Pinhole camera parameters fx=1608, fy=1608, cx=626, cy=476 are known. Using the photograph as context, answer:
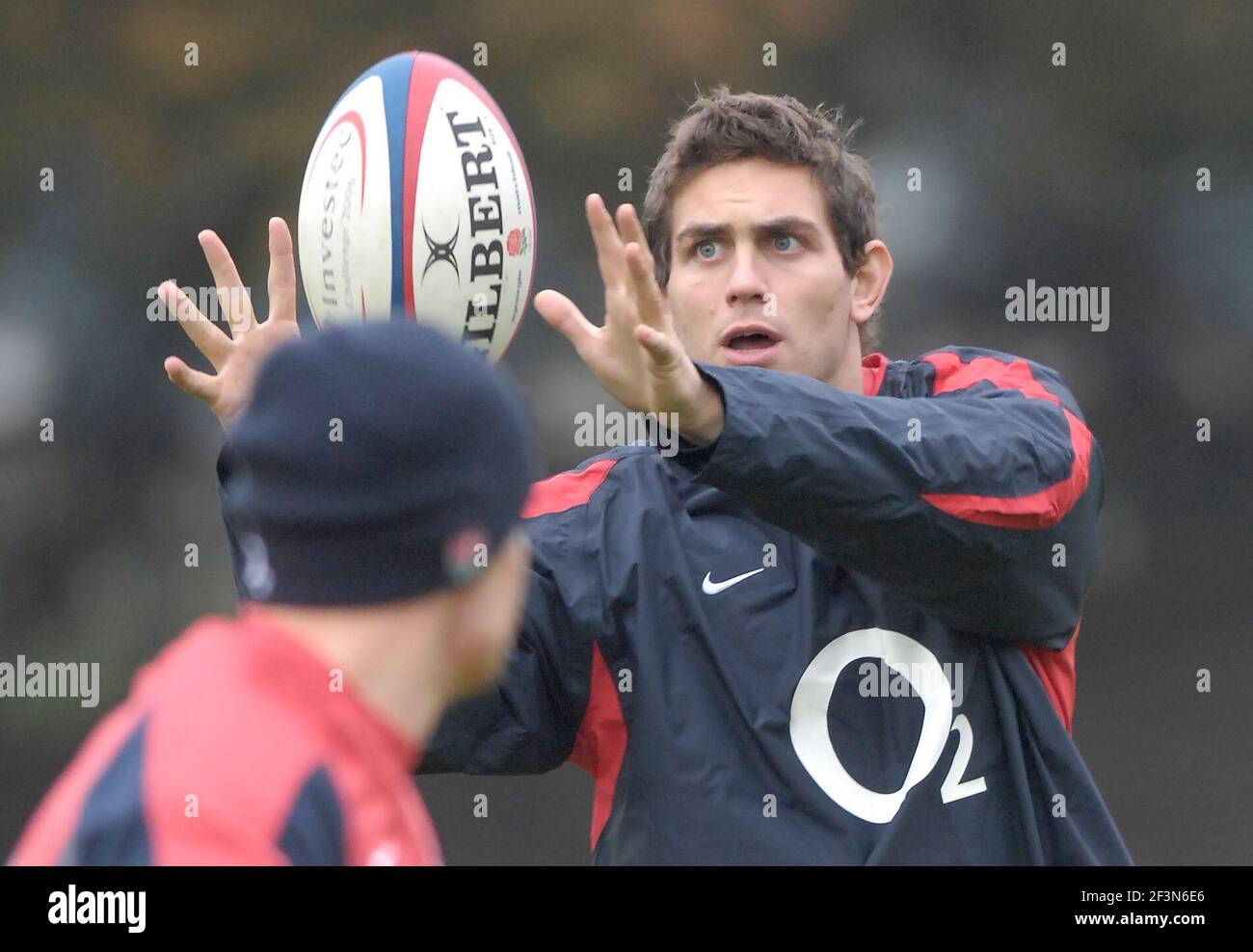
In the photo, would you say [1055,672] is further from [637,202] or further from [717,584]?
[637,202]

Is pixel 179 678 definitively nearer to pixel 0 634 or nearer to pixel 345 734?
pixel 345 734

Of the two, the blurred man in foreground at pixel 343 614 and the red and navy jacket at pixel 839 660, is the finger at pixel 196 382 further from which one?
the blurred man in foreground at pixel 343 614

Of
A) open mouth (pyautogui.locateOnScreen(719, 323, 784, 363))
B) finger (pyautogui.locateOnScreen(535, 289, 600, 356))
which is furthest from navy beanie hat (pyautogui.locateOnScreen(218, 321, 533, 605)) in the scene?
open mouth (pyautogui.locateOnScreen(719, 323, 784, 363))

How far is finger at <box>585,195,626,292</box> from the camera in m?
2.50

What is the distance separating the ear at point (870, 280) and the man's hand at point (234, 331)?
128 centimetres

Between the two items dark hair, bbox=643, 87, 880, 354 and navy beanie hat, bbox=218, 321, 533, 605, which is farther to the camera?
dark hair, bbox=643, 87, 880, 354

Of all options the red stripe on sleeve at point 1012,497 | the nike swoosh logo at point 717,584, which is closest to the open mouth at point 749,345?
the red stripe on sleeve at point 1012,497

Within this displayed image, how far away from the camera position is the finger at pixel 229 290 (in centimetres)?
303

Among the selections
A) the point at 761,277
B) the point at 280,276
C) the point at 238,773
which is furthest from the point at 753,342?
the point at 238,773

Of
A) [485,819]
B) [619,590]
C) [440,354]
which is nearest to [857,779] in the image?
[619,590]

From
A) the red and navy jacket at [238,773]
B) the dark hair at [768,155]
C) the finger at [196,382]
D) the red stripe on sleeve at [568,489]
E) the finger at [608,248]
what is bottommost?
the red and navy jacket at [238,773]

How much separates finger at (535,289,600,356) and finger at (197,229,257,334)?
70 cm

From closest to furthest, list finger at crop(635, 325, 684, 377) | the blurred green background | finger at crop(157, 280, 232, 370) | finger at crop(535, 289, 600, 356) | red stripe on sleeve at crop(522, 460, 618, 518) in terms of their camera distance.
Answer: finger at crop(635, 325, 684, 377), finger at crop(535, 289, 600, 356), finger at crop(157, 280, 232, 370), red stripe on sleeve at crop(522, 460, 618, 518), the blurred green background

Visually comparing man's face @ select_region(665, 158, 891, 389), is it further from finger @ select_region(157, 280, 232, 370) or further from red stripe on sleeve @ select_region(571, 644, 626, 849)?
finger @ select_region(157, 280, 232, 370)
